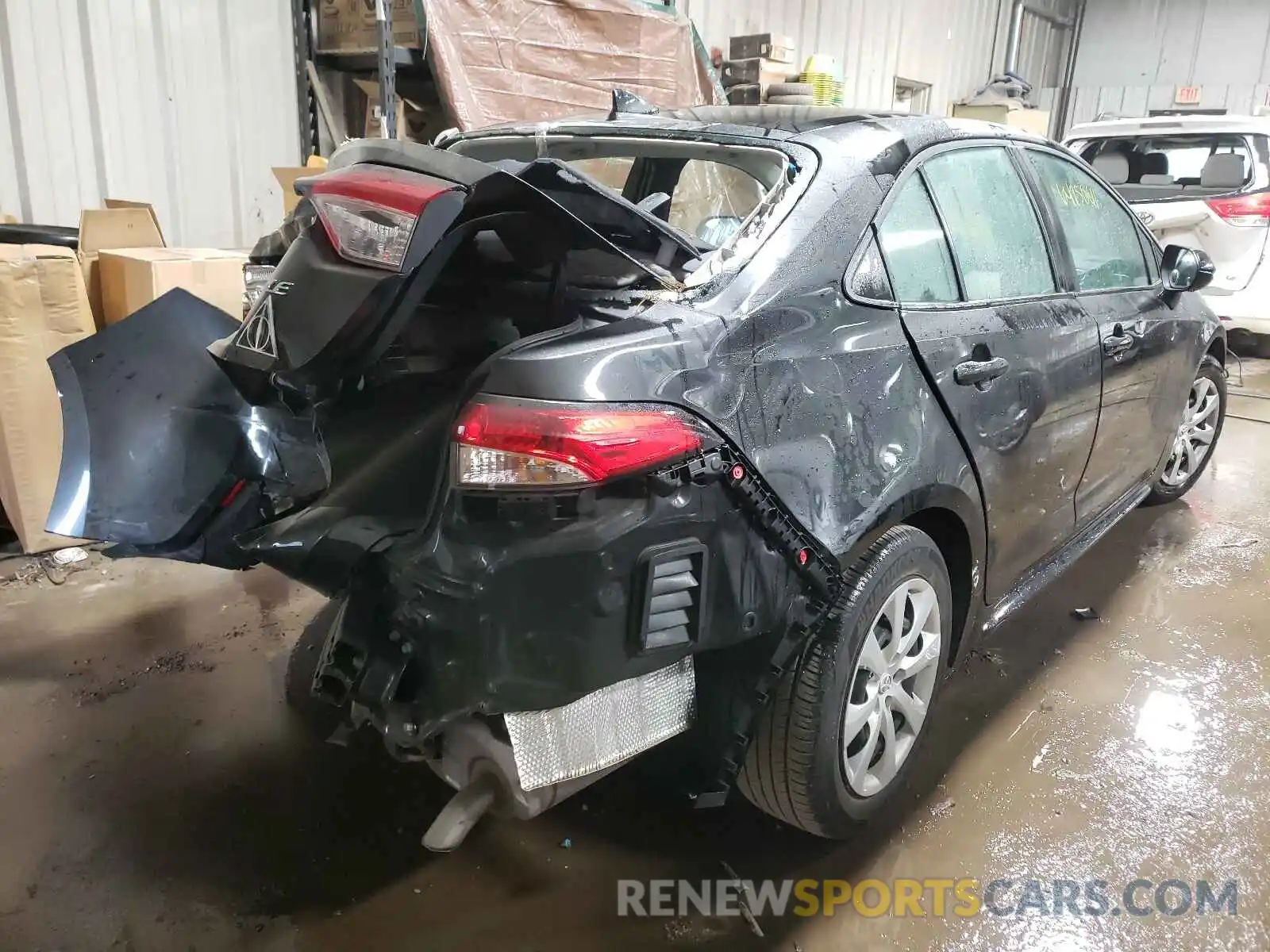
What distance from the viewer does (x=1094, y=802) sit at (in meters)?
2.12

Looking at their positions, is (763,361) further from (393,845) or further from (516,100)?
(516,100)

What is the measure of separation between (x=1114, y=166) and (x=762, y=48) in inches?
111

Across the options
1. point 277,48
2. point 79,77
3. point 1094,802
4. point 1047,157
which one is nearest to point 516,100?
point 277,48

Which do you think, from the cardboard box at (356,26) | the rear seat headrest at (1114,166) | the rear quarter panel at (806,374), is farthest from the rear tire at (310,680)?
the rear seat headrest at (1114,166)

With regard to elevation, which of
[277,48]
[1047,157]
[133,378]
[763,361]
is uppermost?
[277,48]

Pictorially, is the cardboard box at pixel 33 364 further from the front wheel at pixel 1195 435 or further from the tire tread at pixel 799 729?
the front wheel at pixel 1195 435

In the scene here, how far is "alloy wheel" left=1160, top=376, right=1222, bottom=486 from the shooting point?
382 cm

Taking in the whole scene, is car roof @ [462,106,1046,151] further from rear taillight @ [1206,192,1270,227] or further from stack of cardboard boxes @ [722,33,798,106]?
rear taillight @ [1206,192,1270,227]

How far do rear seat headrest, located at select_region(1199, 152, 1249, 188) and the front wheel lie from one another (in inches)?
121

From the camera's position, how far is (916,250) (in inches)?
76.0

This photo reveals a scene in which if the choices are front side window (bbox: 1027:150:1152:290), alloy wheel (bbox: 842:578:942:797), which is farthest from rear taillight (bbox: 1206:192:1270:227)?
alloy wheel (bbox: 842:578:942:797)

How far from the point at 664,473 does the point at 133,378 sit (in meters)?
1.54

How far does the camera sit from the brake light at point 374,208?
1.43 metres

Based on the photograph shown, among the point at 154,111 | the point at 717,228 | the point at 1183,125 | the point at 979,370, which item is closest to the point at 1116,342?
the point at 979,370
